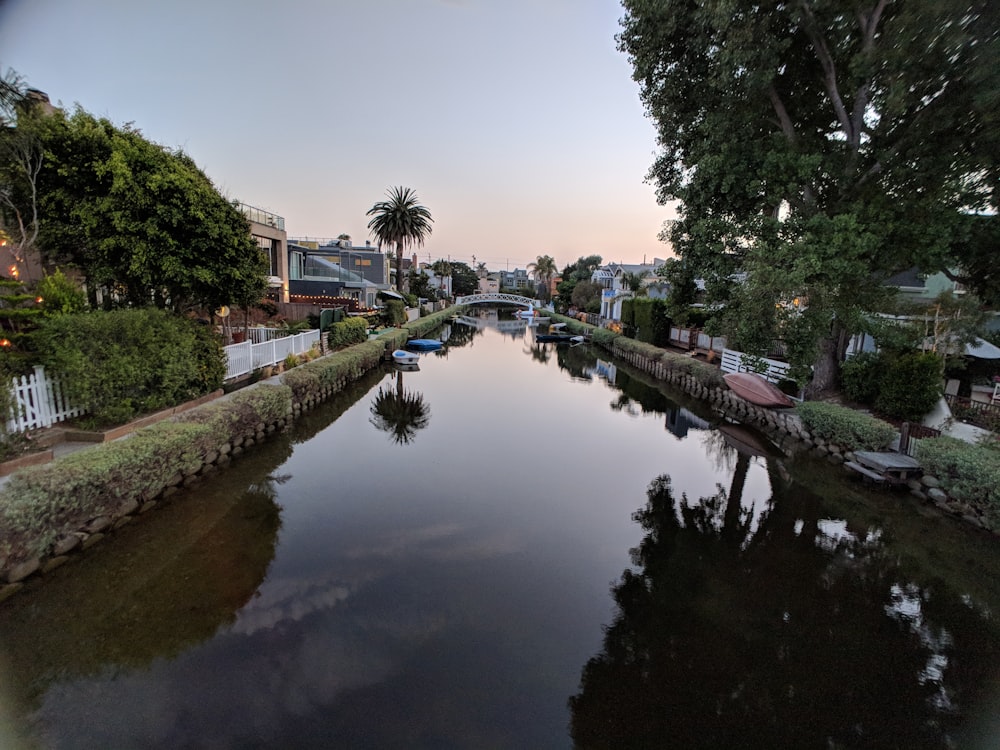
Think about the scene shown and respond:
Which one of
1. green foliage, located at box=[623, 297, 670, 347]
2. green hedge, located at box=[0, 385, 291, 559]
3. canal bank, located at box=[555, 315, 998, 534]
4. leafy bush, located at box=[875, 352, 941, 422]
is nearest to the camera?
green hedge, located at box=[0, 385, 291, 559]

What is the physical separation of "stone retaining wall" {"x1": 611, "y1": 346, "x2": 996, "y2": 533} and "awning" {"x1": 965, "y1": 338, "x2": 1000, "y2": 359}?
14.9 ft

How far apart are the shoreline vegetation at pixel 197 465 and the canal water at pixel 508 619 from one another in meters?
0.37

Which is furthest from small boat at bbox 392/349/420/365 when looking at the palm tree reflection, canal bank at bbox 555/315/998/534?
canal bank at bbox 555/315/998/534

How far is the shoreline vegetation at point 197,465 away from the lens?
5.49m

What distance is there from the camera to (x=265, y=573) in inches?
251

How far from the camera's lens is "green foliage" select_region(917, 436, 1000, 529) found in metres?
8.09

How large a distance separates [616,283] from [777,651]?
192 ft

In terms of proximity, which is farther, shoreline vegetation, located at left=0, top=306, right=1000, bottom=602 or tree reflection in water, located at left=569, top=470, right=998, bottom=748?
shoreline vegetation, located at left=0, top=306, right=1000, bottom=602

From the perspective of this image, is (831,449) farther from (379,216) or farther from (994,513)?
(379,216)

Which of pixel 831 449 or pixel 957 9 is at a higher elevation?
pixel 957 9

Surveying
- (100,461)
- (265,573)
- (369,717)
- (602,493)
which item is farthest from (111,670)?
(602,493)

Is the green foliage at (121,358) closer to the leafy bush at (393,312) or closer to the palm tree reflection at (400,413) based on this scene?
the palm tree reflection at (400,413)

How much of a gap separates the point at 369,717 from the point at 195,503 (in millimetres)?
5783

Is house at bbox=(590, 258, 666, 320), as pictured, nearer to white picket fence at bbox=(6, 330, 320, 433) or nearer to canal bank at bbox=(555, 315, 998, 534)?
canal bank at bbox=(555, 315, 998, 534)
